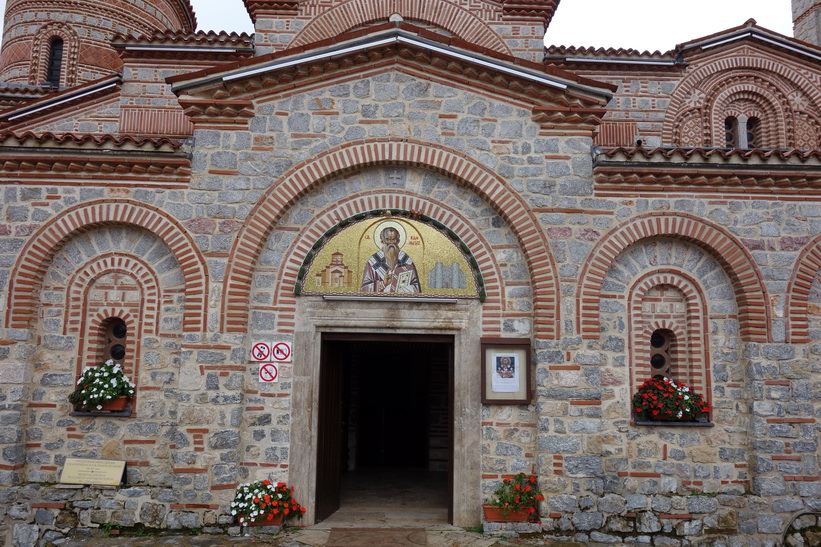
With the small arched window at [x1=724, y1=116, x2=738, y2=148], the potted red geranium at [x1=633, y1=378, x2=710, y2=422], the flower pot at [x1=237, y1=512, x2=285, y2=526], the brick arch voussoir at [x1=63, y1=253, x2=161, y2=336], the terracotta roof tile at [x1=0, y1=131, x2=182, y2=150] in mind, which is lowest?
the flower pot at [x1=237, y1=512, x2=285, y2=526]

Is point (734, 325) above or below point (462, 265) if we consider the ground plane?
below

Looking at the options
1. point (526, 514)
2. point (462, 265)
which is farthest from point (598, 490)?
point (462, 265)

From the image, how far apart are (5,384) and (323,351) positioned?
11.2 feet

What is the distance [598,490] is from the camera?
646 cm

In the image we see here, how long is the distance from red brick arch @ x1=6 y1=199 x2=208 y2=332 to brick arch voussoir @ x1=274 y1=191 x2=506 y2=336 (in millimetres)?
864

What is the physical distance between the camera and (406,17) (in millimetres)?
9812

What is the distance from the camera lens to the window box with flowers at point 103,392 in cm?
654

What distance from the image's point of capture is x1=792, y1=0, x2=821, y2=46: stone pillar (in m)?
Result: 13.5

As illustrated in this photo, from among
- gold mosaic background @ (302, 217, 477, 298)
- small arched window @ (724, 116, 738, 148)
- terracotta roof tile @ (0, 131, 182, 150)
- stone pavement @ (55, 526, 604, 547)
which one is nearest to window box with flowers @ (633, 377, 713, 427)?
stone pavement @ (55, 526, 604, 547)

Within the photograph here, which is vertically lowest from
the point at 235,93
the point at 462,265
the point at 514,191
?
the point at 462,265

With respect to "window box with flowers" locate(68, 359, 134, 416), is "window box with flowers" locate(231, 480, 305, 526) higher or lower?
lower

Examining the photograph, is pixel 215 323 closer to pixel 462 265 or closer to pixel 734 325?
pixel 462 265

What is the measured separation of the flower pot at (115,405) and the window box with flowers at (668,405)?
18.5ft

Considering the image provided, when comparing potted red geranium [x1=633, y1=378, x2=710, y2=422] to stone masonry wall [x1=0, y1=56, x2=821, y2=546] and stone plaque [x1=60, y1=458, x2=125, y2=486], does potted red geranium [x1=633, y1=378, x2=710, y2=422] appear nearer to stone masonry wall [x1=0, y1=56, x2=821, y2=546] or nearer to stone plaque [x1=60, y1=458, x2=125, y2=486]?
stone masonry wall [x1=0, y1=56, x2=821, y2=546]
